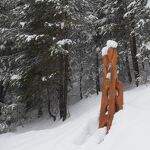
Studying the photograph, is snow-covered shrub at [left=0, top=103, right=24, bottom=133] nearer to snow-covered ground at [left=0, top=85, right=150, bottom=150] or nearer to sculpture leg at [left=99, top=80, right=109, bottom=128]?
snow-covered ground at [left=0, top=85, right=150, bottom=150]

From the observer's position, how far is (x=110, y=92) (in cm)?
1009

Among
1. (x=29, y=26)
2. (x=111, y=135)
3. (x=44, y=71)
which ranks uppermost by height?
(x=29, y=26)

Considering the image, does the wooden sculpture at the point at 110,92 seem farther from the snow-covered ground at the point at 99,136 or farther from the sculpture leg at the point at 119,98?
the snow-covered ground at the point at 99,136

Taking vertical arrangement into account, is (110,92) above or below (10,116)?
above

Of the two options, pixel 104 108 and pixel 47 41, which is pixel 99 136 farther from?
pixel 47 41

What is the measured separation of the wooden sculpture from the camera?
Result: 10008mm

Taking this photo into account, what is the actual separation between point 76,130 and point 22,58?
11.2m

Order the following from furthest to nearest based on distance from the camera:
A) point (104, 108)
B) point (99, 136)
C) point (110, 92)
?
1. point (104, 108)
2. point (110, 92)
3. point (99, 136)

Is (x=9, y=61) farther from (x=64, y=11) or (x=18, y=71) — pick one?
(x=64, y=11)

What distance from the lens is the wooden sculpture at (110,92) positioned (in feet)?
32.8

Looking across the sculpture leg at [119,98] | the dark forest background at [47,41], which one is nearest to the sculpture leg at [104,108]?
the sculpture leg at [119,98]

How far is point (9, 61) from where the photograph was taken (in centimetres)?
2230

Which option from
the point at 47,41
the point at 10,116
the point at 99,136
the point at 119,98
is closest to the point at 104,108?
the point at 119,98

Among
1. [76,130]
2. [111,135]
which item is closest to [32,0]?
[76,130]
